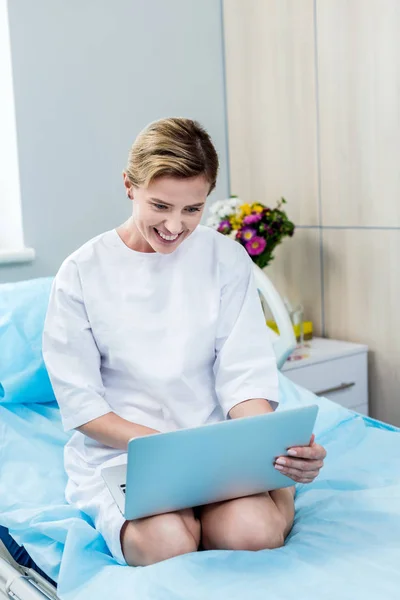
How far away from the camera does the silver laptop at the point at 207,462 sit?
132 centimetres

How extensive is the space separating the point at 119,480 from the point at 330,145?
6.52 ft

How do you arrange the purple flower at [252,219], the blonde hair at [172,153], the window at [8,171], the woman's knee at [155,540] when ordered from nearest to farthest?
1. the woman's knee at [155,540]
2. the blonde hair at [172,153]
3. the window at [8,171]
4. the purple flower at [252,219]

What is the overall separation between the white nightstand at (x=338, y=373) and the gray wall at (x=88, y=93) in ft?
3.41

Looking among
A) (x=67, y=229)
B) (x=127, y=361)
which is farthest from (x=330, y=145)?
(x=127, y=361)

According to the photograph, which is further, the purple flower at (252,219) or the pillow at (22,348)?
the purple flower at (252,219)

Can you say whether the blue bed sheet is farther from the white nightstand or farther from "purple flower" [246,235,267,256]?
"purple flower" [246,235,267,256]

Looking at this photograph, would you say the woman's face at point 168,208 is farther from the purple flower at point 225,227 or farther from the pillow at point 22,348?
the purple flower at point 225,227

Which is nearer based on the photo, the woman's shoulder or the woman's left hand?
the woman's left hand

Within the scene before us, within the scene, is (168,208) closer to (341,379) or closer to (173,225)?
(173,225)

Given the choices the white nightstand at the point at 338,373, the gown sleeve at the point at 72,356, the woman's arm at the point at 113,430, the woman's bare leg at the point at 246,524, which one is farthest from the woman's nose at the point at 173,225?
the white nightstand at the point at 338,373

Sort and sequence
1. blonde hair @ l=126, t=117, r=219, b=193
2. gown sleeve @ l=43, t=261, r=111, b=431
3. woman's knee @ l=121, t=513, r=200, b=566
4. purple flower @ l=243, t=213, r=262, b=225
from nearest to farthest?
woman's knee @ l=121, t=513, r=200, b=566, blonde hair @ l=126, t=117, r=219, b=193, gown sleeve @ l=43, t=261, r=111, b=431, purple flower @ l=243, t=213, r=262, b=225

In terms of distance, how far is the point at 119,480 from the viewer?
1.54 meters

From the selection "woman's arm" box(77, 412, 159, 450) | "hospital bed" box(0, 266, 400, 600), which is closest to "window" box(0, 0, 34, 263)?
"hospital bed" box(0, 266, 400, 600)

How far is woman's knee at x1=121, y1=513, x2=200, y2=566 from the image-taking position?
1469 millimetres
